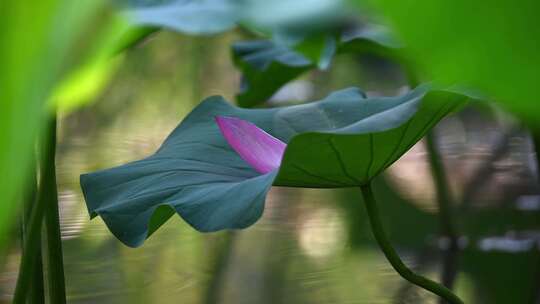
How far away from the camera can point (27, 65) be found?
9 cm

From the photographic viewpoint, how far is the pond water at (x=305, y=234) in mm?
1103

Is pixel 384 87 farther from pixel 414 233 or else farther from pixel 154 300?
pixel 154 300

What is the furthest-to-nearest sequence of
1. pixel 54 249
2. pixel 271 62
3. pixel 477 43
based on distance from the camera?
pixel 271 62 < pixel 54 249 < pixel 477 43

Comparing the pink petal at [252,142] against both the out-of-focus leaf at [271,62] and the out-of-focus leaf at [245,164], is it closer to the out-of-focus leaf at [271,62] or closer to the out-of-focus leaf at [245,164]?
the out-of-focus leaf at [245,164]

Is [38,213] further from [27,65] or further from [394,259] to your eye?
[27,65]

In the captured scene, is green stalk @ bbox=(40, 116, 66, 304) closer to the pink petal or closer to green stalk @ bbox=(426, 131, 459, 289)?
the pink petal

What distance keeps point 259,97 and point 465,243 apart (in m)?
0.43

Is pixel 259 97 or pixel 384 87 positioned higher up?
pixel 259 97

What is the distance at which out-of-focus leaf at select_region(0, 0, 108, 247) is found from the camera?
91 mm

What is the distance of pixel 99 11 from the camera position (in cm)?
10

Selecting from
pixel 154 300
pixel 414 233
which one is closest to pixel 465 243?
pixel 414 233

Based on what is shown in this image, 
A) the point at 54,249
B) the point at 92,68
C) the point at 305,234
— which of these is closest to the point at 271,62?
the point at 305,234

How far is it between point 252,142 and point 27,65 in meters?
0.42

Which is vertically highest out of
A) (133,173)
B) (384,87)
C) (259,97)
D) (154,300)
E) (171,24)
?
(171,24)
